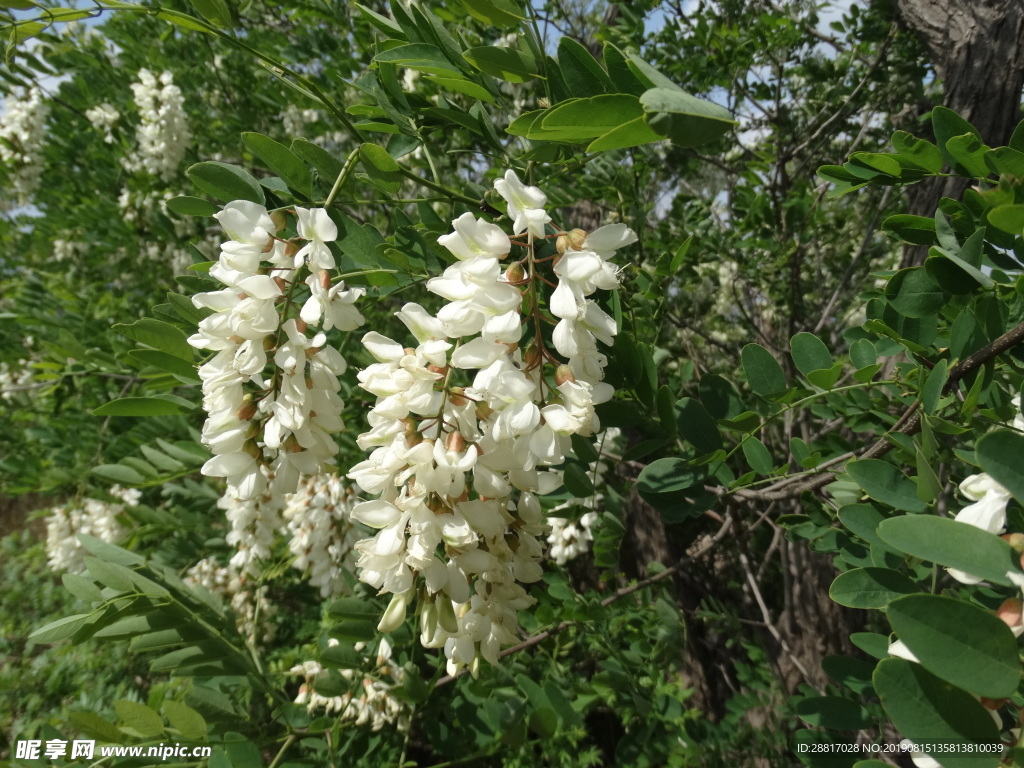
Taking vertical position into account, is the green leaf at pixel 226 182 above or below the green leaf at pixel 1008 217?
below

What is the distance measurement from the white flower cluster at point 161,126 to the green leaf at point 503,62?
7.74 ft

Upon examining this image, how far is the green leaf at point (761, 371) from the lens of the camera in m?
0.85

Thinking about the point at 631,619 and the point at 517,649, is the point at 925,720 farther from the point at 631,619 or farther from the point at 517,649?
the point at 631,619

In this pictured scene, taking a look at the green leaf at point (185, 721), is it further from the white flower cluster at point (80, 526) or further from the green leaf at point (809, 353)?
the white flower cluster at point (80, 526)

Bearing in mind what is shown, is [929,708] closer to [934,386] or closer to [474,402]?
[934,386]

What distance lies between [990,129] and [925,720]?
149 cm

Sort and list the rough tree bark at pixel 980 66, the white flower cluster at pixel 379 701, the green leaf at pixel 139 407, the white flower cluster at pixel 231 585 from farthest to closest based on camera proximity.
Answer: the white flower cluster at pixel 231 585
the rough tree bark at pixel 980 66
the white flower cluster at pixel 379 701
the green leaf at pixel 139 407

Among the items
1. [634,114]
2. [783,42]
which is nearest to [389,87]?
[634,114]

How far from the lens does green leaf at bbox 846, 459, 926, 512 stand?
0.69 m

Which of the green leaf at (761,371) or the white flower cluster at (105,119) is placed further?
the white flower cluster at (105,119)

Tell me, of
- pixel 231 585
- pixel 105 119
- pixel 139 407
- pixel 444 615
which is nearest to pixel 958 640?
pixel 444 615

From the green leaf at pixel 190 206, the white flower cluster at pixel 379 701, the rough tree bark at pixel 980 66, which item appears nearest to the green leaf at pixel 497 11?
the green leaf at pixel 190 206

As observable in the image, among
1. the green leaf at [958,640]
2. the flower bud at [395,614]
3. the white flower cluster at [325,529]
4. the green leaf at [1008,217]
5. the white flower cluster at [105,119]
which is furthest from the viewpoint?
the white flower cluster at [105,119]

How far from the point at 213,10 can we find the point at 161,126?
7.17ft
